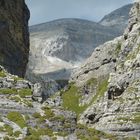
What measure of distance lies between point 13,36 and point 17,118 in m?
83.5

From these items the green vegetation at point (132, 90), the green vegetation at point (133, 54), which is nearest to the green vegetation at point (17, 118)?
the green vegetation at point (132, 90)

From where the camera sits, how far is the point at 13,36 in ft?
465

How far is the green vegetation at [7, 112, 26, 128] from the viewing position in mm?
59219

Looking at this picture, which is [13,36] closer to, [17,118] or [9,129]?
[17,118]

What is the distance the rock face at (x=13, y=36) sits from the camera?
13362cm

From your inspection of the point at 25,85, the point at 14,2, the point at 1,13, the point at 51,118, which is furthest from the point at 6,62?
the point at 51,118

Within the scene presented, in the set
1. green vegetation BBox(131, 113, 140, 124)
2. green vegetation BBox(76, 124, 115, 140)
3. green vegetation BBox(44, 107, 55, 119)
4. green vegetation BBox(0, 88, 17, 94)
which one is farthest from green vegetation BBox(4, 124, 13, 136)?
green vegetation BBox(131, 113, 140, 124)

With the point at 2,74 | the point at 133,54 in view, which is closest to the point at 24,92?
the point at 2,74

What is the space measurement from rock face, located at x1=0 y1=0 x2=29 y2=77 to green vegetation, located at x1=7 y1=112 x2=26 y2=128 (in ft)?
215

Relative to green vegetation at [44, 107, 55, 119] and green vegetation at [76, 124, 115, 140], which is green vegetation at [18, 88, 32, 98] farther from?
green vegetation at [76, 124, 115, 140]

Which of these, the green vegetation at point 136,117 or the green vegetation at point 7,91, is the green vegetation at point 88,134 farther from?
the green vegetation at point 136,117

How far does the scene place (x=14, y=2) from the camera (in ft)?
486

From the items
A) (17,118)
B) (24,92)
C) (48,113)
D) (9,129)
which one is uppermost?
(24,92)

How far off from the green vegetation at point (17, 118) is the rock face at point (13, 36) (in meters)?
65.5
